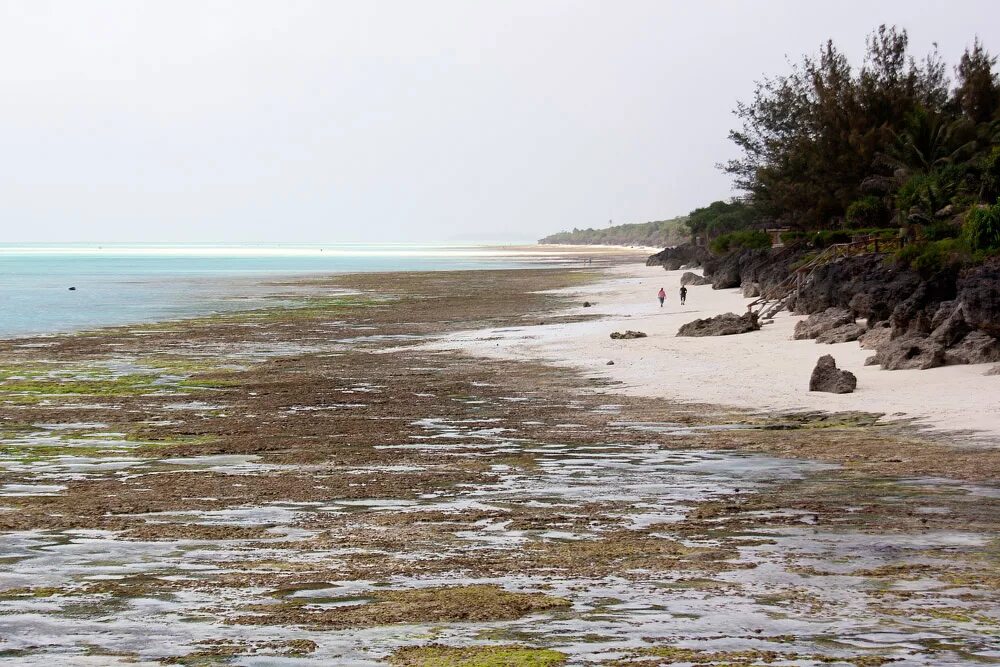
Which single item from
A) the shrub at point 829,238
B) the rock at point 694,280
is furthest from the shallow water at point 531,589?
the rock at point 694,280

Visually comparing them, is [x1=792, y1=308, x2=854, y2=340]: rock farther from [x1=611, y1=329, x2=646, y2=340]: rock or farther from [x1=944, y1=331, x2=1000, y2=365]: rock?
[x1=944, y1=331, x2=1000, y2=365]: rock

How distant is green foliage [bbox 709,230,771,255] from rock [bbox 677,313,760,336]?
114 ft

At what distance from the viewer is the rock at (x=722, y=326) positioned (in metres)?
32.4

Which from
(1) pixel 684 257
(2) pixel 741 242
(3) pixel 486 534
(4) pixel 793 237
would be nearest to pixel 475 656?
(3) pixel 486 534

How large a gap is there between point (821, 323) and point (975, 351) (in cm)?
787

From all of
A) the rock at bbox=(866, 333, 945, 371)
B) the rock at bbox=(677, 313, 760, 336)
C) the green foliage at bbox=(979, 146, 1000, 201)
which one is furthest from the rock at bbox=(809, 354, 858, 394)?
Result: the green foliage at bbox=(979, 146, 1000, 201)

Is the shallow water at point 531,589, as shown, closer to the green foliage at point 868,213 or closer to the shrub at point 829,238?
the shrub at point 829,238

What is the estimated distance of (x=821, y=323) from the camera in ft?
99.6

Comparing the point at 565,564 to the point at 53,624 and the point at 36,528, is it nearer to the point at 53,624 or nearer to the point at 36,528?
the point at 53,624

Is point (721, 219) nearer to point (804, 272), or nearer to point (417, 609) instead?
point (804, 272)

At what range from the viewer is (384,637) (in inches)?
311

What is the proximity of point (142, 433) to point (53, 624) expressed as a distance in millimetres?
10341

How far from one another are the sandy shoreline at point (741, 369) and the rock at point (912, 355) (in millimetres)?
251

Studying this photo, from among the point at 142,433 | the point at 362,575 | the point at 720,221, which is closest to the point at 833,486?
the point at 362,575
